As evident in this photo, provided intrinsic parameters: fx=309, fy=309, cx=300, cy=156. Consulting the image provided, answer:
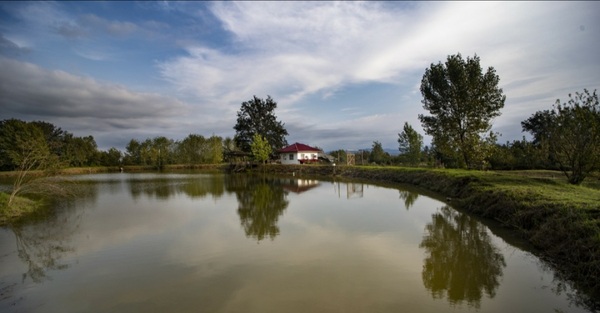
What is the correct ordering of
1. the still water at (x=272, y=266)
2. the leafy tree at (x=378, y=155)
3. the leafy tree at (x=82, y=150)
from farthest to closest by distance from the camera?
the leafy tree at (x=82, y=150), the leafy tree at (x=378, y=155), the still water at (x=272, y=266)

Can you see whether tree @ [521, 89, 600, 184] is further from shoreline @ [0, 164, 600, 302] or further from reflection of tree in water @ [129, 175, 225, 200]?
→ reflection of tree in water @ [129, 175, 225, 200]

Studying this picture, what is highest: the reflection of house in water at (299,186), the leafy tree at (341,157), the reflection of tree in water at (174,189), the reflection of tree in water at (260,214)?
the leafy tree at (341,157)

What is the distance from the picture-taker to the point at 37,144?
14.8 meters

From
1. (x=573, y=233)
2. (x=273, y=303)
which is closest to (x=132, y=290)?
(x=273, y=303)

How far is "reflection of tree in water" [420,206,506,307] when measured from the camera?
6.08 metres

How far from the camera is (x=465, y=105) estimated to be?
23.1 meters

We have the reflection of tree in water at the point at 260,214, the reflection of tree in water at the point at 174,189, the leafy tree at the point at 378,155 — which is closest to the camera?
the reflection of tree in water at the point at 260,214

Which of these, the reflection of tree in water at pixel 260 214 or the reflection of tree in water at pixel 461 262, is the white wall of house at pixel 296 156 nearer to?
the reflection of tree in water at pixel 260 214

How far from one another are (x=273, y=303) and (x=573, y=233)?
23.2 feet

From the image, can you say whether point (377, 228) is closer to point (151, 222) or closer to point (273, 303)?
point (273, 303)

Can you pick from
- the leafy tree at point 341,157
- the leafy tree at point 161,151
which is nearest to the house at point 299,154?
the leafy tree at point 341,157

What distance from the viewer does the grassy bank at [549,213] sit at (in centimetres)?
639

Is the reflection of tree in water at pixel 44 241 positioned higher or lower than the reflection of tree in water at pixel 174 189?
lower

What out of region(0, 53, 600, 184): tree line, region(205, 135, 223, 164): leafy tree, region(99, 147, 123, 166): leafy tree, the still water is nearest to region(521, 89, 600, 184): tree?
region(0, 53, 600, 184): tree line
